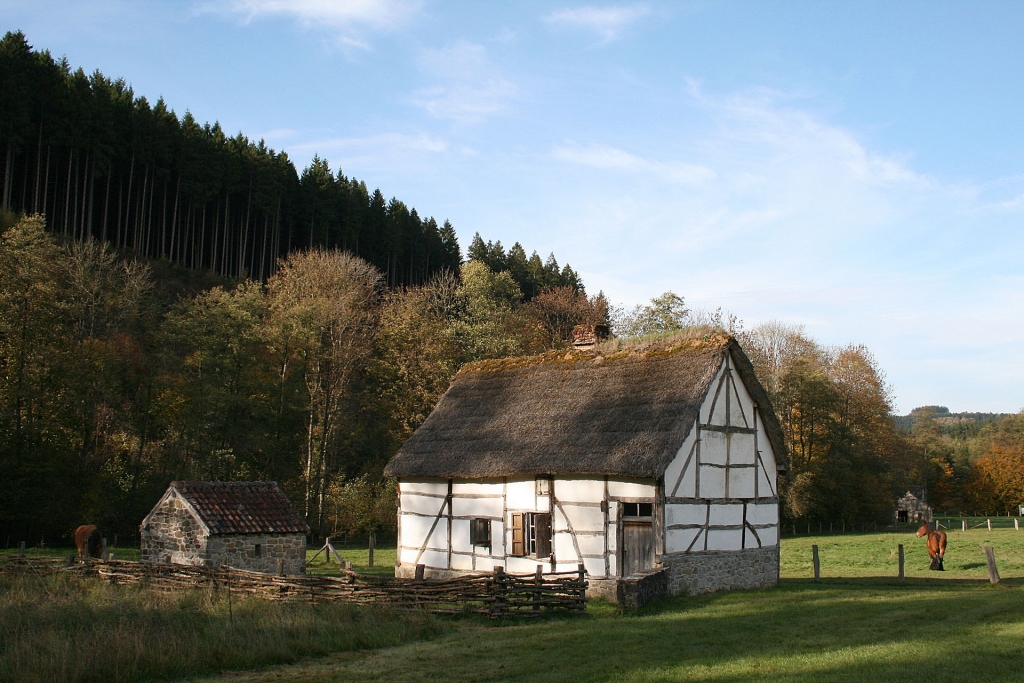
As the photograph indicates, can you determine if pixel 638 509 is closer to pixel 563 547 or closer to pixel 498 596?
pixel 563 547

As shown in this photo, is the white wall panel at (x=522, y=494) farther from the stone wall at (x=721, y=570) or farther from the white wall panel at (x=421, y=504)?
the stone wall at (x=721, y=570)

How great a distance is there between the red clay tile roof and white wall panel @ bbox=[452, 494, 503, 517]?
4023mm

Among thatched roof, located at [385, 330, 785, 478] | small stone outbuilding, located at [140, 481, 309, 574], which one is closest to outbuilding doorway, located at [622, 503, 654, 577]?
thatched roof, located at [385, 330, 785, 478]

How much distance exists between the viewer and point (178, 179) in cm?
5719

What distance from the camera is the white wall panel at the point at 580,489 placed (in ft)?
65.7

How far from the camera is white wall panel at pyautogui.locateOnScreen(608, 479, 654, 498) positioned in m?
19.3

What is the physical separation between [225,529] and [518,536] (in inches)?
283

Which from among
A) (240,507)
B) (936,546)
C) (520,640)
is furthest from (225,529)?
(936,546)

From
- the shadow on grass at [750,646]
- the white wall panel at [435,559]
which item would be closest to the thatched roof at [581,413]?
the white wall panel at [435,559]

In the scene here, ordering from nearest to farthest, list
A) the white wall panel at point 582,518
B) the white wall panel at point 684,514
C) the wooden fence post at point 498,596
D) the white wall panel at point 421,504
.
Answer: the wooden fence post at point 498,596 < the white wall panel at point 684,514 < the white wall panel at point 582,518 < the white wall panel at point 421,504

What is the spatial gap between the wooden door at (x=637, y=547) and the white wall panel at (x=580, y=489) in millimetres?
924

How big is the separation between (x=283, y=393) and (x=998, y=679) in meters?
34.1

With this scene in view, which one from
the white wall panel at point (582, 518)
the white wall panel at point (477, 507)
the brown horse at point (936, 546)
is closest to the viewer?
the white wall panel at point (582, 518)

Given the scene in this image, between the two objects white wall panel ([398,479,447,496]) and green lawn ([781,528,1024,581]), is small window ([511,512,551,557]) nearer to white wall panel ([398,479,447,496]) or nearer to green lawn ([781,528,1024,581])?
white wall panel ([398,479,447,496])
